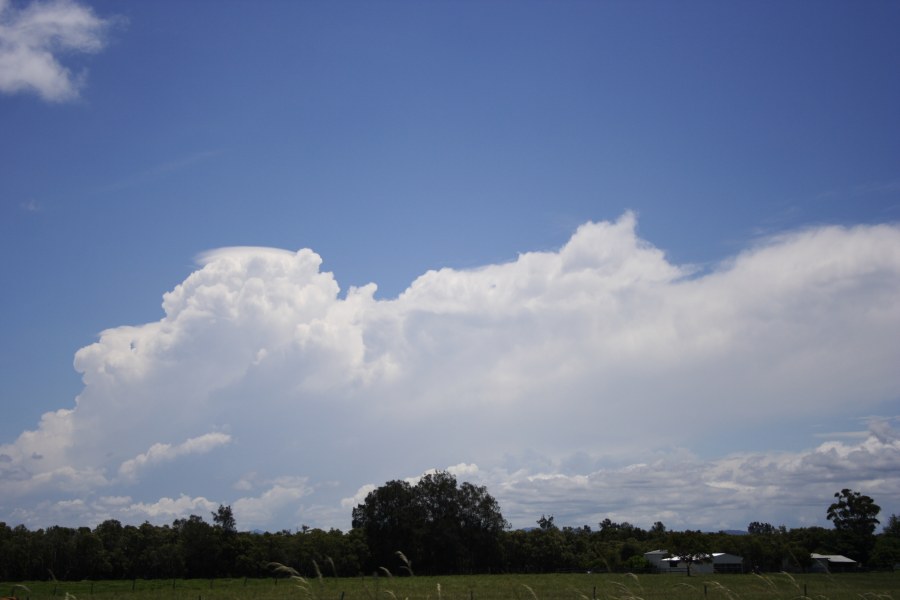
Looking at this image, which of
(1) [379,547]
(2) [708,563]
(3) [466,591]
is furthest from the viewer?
(2) [708,563]

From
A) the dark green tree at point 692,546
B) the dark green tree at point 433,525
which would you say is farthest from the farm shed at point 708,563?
the dark green tree at point 433,525

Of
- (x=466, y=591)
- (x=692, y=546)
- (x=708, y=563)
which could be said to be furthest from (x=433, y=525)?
(x=466, y=591)

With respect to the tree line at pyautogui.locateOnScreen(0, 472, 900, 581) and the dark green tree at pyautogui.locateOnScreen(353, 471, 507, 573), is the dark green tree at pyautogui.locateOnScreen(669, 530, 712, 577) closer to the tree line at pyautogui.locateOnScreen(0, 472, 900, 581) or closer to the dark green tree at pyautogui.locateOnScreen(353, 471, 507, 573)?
the tree line at pyautogui.locateOnScreen(0, 472, 900, 581)

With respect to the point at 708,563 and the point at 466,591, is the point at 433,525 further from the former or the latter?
the point at 466,591

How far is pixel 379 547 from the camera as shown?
3895 inches

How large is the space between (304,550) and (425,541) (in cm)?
1757

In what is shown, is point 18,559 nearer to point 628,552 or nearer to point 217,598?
point 217,598

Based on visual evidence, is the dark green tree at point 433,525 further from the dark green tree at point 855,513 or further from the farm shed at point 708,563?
the dark green tree at point 855,513

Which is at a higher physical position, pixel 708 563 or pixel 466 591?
pixel 466 591

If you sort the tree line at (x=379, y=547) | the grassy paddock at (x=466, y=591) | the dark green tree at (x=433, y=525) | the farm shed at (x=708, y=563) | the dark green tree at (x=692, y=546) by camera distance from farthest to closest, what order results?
the farm shed at (x=708, y=563) < the dark green tree at (x=692, y=546) < the dark green tree at (x=433, y=525) < the tree line at (x=379, y=547) < the grassy paddock at (x=466, y=591)

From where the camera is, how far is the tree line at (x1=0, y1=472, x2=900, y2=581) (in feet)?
288

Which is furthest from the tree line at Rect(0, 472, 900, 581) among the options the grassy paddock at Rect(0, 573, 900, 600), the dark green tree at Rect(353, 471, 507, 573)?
the grassy paddock at Rect(0, 573, 900, 600)

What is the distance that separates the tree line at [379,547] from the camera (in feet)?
288

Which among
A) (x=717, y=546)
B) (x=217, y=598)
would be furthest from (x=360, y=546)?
(x=717, y=546)
